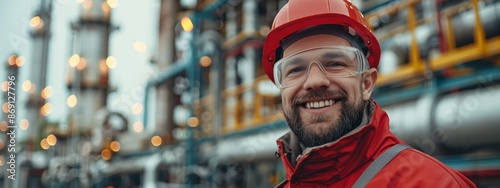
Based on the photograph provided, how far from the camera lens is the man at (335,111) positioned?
1.17 metres

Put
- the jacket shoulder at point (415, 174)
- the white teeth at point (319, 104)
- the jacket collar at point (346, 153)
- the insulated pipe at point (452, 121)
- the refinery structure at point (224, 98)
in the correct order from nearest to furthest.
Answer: the jacket shoulder at point (415, 174), the jacket collar at point (346, 153), the white teeth at point (319, 104), the insulated pipe at point (452, 121), the refinery structure at point (224, 98)

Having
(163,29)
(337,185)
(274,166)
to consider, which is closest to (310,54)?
(337,185)

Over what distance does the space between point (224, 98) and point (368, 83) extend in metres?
6.12

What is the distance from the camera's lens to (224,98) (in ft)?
24.7

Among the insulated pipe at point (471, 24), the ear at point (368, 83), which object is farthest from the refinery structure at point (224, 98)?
the ear at point (368, 83)

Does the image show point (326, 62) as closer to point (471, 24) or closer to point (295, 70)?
point (295, 70)

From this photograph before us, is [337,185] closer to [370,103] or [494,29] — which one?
[370,103]

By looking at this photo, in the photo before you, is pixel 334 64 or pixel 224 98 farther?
pixel 224 98

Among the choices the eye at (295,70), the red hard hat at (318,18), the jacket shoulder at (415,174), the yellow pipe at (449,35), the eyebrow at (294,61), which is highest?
the yellow pipe at (449,35)

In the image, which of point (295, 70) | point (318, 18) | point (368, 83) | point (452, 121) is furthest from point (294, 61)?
point (452, 121)

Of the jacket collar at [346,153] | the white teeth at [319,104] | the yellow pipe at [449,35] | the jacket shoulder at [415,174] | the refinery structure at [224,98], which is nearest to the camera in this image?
the jacket shoulder at [415,174]

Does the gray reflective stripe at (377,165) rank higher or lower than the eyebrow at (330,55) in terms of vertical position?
lower

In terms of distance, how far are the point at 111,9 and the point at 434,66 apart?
35.1 ft

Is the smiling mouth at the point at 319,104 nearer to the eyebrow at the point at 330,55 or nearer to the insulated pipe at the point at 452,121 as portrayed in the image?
the eyebrow at the point at 330,55
